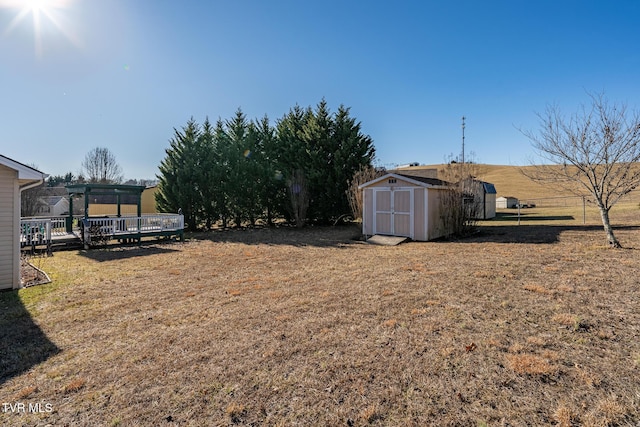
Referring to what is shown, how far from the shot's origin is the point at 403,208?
1149 cm

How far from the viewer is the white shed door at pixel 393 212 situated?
11398 mm

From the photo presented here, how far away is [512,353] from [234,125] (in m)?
18.4

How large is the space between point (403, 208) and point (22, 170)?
1055 cm

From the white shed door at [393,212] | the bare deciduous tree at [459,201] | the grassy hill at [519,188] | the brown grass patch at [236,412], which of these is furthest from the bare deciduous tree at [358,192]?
the grassy hill at [519,188]

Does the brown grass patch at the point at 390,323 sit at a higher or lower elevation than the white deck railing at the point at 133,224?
lower

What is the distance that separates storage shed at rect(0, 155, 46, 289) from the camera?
5590 mm

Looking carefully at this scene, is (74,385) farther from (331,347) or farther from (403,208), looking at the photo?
(403,208)

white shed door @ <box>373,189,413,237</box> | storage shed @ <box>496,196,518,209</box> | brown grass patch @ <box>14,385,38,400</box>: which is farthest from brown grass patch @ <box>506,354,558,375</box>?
storage shed @ <box>496,196,518,209</box>

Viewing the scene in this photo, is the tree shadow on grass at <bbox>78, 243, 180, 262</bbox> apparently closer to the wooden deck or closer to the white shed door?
the wooden deck

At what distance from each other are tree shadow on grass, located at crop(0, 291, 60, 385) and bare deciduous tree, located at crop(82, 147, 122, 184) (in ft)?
131

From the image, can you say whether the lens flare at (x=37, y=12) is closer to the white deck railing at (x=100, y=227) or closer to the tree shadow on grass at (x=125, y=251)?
the white deck railing at (x=100, y=227)

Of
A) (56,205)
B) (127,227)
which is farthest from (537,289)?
(56,205)

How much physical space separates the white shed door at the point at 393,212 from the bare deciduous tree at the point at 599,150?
436cm

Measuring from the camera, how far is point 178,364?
290 cm
